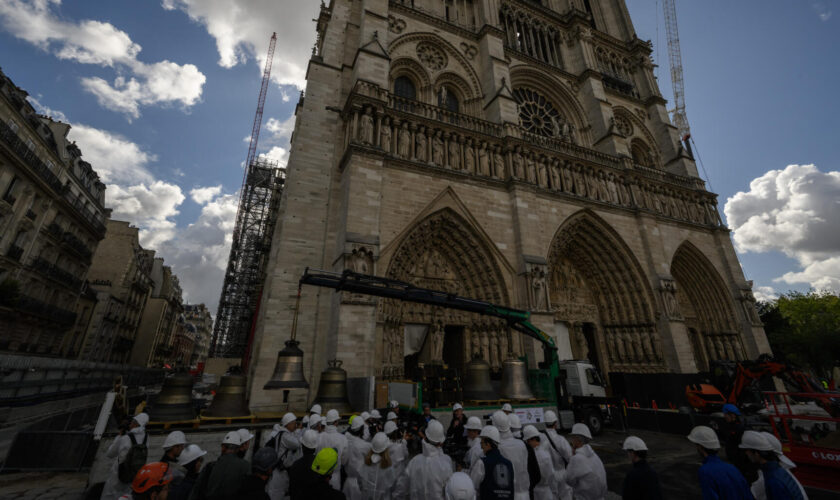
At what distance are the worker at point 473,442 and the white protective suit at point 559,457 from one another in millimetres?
740

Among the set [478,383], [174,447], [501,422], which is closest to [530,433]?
[501,422]

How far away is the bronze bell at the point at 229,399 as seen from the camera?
6.42 meters

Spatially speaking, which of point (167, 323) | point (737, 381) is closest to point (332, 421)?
point (737, 381)

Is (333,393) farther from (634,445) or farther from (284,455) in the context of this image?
(634,445)

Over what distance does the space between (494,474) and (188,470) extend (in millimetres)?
2808

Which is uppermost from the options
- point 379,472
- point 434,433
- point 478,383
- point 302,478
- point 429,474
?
point 478,383

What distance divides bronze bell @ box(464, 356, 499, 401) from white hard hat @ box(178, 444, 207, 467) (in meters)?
6.78

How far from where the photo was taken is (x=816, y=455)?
510cm

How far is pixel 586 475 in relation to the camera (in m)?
3.46

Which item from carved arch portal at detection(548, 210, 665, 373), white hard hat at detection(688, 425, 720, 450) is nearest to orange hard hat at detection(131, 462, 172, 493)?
white hard hat at detection(688, 425, 720, 450)

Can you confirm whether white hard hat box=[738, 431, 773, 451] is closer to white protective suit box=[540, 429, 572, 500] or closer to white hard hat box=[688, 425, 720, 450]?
white hard hat box=[688, 425, 720, 450]

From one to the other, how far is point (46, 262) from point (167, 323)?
25.3 meters

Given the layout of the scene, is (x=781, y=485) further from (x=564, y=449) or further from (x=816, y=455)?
(x=816, y=455)

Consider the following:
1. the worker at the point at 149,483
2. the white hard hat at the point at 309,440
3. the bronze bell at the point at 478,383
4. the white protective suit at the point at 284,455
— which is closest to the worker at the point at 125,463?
the white protective suit at the point at 284,455
